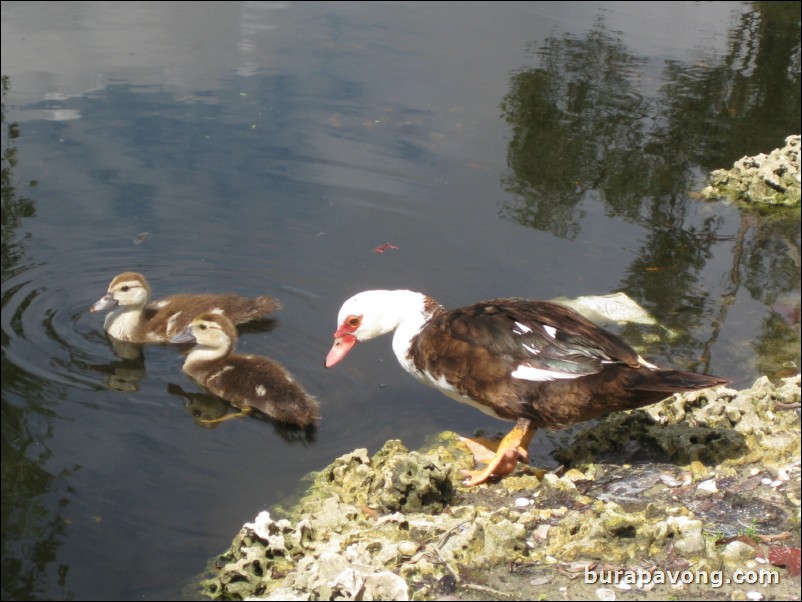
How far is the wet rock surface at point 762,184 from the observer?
9.05 m

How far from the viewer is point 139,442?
17.0ft

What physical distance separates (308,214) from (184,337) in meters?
1.76

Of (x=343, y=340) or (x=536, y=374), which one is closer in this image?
(x=536, y=374)

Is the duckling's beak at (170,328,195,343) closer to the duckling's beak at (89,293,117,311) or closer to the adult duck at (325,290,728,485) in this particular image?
the duckling's beak at (89,293,117,311)

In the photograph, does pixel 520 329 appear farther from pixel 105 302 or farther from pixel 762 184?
pixel 762 184

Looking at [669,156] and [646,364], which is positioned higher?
[646,364]

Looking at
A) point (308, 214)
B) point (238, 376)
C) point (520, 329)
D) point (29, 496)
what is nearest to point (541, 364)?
point (520, 329)

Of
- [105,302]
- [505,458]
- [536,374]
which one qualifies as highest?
[536,374]

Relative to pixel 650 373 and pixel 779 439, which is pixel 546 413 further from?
pixel 779 439

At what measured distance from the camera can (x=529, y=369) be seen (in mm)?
4574

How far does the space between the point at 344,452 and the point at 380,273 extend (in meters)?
2.12

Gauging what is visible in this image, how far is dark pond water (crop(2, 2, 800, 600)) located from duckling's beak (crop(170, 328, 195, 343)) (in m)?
0.17

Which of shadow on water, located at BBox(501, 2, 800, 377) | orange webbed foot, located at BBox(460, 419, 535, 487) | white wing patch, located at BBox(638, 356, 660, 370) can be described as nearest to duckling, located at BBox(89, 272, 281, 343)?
orange webbed foot, located at BBox(460, 419, 535, 487)

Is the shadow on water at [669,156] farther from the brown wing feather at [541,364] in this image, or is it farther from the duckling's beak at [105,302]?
the duckling's beak at [105,302]
